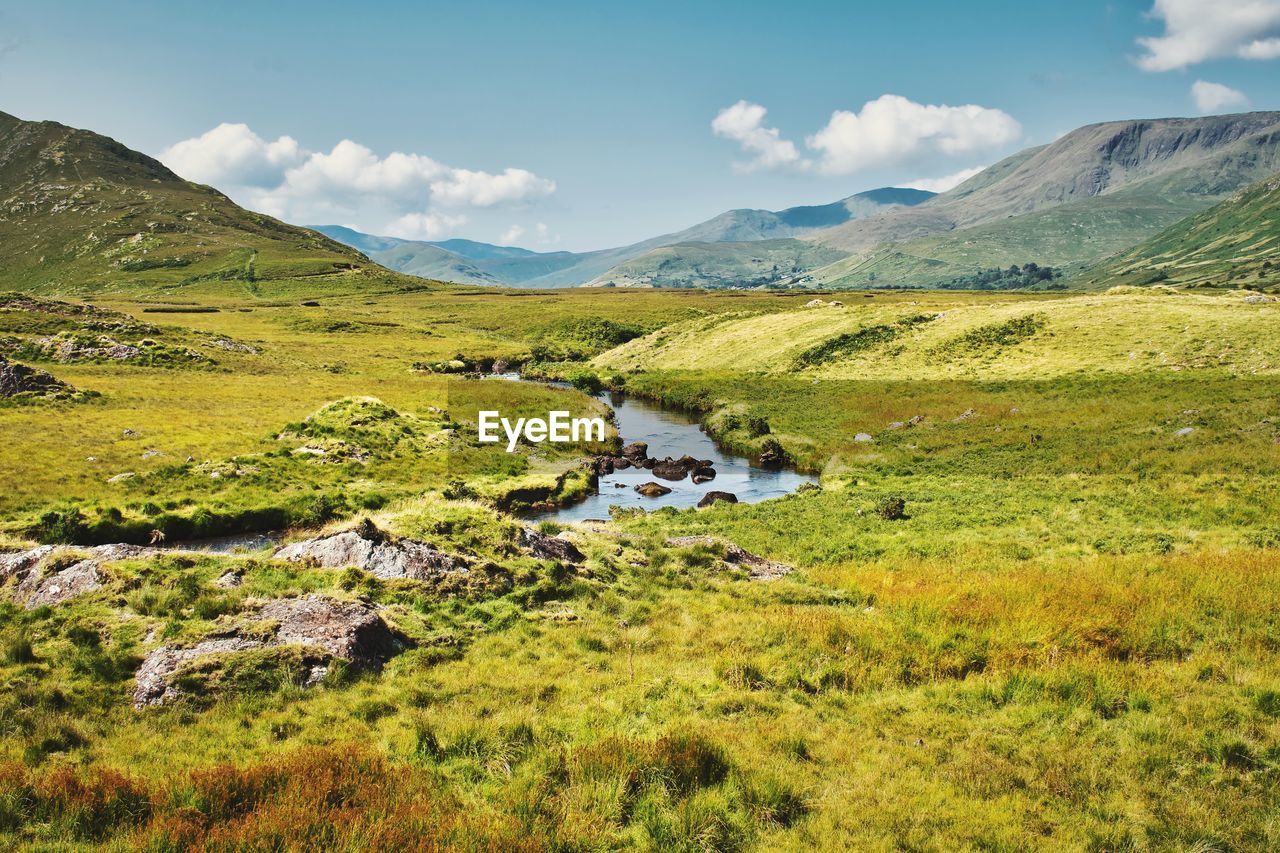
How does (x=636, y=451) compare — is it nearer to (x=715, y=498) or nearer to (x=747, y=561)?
(x=715, y=498)

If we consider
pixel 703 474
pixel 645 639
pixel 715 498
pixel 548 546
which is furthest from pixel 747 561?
pixel 703 474

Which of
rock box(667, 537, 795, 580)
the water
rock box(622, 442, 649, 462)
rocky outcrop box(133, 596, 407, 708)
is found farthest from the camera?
rock box(622, 442, 649, 462)

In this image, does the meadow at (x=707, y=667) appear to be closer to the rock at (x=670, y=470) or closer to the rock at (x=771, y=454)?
the rock at (x=771, y=454)

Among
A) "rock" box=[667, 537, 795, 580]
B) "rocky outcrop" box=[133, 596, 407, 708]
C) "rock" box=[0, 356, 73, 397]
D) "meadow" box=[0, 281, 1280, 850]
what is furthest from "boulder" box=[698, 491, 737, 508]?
"rock" box=[0, 356, 73, 397]

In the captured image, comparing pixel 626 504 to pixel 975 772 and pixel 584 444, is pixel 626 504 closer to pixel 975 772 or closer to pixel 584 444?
pixel 584 444

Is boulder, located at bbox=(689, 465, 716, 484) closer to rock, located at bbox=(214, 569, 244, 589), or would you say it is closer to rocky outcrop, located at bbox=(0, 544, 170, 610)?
rock, located at bbox=(214, 569, 244, 589)

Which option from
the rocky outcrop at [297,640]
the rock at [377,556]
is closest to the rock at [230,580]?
the rock at [377,556]
